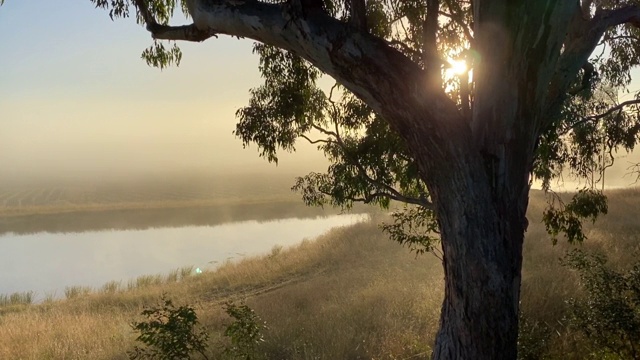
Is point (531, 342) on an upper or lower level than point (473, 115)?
lower

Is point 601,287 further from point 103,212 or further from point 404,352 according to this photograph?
point 103,212

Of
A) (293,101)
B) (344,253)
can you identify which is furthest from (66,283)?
(293,101)

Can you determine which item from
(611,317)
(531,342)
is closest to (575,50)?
(611,317)

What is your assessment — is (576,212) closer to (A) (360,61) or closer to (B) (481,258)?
(B) (481,258)

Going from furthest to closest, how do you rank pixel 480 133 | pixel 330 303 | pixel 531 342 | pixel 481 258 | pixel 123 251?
pixel 123 251, pixel 330 303, pixel 531 342, pixel 480 133, pixel 481 258

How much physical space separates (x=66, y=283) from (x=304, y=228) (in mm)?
14941

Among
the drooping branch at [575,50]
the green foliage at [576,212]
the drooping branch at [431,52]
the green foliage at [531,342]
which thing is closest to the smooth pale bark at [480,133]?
the drooping branch at [431,52]

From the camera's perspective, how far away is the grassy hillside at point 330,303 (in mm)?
6883

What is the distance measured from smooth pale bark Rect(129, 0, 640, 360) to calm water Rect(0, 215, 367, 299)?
55.8 feet

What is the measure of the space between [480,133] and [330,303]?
6676 mm

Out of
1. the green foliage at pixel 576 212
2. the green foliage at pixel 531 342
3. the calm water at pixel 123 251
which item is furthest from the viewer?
the calm water at pixel 123 251

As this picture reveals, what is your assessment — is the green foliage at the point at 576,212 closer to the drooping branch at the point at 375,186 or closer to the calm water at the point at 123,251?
the drooping branch at the point at 375,186

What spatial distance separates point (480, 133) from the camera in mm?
3598

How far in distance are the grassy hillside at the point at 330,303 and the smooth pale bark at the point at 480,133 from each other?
2610 millimetres
